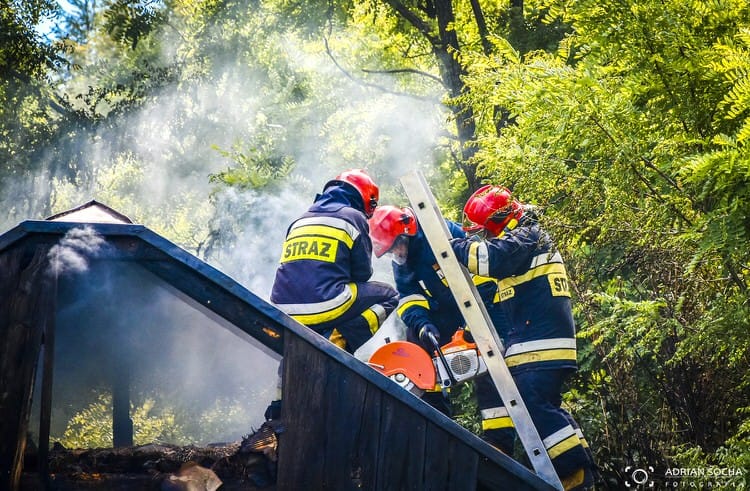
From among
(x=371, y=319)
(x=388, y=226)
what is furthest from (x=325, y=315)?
(x=388, y=226)

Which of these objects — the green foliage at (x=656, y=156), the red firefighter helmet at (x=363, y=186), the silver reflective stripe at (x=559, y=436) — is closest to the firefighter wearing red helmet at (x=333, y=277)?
the red firefighter helmet at (x=363, y=186)

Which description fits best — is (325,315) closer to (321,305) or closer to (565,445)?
(321,305)

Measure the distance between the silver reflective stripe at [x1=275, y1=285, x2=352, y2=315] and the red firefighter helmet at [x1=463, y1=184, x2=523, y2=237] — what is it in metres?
1.14

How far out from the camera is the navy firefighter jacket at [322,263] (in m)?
5.73

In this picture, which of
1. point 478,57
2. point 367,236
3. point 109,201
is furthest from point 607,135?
point 109,201

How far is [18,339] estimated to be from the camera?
351cm

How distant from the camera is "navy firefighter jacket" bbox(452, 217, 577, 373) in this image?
5.63 m

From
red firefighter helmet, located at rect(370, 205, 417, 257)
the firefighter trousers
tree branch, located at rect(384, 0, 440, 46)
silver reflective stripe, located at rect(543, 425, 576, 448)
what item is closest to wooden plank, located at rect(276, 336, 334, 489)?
the firefighter trousers

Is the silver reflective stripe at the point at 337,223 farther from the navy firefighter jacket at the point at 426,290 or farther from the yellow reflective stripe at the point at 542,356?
the yellow reflective stripe at the point at 542,356

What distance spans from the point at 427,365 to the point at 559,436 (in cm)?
102

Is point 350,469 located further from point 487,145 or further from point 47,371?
point 487,145

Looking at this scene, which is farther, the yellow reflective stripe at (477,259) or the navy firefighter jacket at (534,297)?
the navy firefighter jacket at (534,297)

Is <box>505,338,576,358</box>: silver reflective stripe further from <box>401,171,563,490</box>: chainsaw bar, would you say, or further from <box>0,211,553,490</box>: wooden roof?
<box>0,211,553,490</box>: wooden roof

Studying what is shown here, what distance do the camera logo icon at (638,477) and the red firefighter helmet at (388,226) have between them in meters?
2.43
